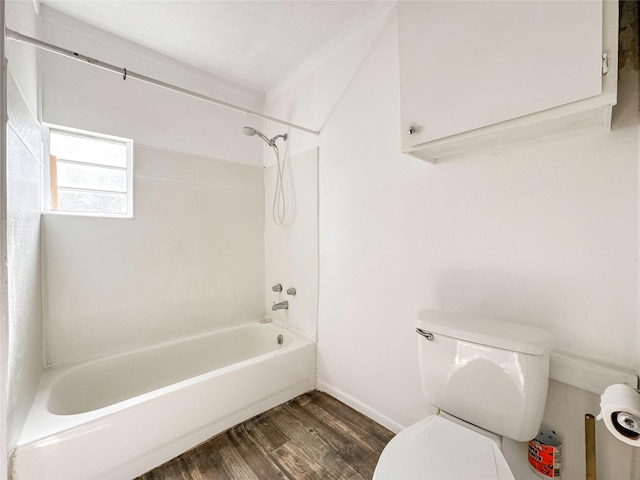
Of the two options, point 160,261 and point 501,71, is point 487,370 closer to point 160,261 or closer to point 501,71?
point 501,71

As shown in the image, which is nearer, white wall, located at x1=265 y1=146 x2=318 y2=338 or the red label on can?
the red label on can

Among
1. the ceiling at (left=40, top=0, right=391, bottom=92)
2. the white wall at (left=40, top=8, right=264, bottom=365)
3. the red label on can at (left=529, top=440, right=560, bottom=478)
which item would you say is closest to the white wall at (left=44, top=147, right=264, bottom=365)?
the white wall at (left=40, top=8, right=264, bottom=365)

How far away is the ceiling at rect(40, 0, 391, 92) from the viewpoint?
61.5 inches

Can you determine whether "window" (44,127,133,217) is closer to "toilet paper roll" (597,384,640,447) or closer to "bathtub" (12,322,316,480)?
"bathtub" (12,322,316,480)

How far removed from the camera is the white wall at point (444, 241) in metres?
0.96

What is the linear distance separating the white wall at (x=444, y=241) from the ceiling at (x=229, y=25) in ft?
0.57

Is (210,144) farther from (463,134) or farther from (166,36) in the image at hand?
(463,134)

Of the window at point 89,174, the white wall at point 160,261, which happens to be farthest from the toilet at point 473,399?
the window at point 89,174

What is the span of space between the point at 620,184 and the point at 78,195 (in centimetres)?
277

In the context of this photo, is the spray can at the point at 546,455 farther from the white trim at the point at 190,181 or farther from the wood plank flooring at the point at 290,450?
the white trim at the point at 190,181

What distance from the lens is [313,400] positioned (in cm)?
192

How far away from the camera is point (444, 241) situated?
137 cm

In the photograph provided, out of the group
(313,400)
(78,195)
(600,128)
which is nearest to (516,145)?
(600,128)

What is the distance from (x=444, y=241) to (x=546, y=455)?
91 centimetres
